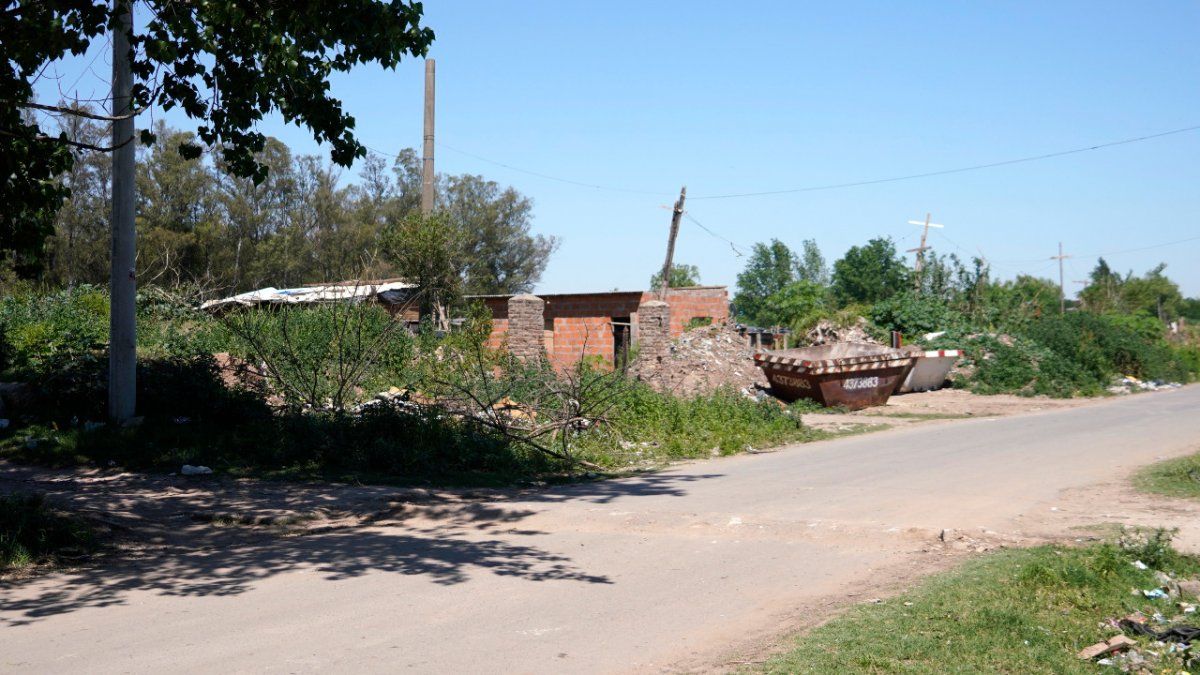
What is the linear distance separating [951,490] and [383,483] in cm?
675

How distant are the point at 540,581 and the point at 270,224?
44406 mm

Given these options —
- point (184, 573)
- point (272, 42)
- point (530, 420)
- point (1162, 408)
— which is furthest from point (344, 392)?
point (1162, 408)

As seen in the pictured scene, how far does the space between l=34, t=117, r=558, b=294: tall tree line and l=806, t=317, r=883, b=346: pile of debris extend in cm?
1186

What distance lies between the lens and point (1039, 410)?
23.0 metres

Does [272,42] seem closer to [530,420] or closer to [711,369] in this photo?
[530,420]

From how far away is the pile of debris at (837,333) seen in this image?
31.2m

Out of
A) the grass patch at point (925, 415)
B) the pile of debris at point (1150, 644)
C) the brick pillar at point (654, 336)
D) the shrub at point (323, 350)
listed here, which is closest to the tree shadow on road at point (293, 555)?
the pile of debris at point (1150, 644)

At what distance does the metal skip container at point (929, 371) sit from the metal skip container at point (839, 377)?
2.03 metres

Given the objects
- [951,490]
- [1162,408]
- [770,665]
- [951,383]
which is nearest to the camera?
[770,665]

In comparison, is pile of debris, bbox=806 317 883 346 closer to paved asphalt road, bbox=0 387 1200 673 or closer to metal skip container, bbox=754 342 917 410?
metal skip container, bbox=754 342 917 410

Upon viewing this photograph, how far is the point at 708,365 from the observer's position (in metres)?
24.3

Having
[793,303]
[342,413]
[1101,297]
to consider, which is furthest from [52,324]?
[1101,297]

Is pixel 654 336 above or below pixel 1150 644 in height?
above

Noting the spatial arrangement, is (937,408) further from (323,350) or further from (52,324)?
(52,324)
